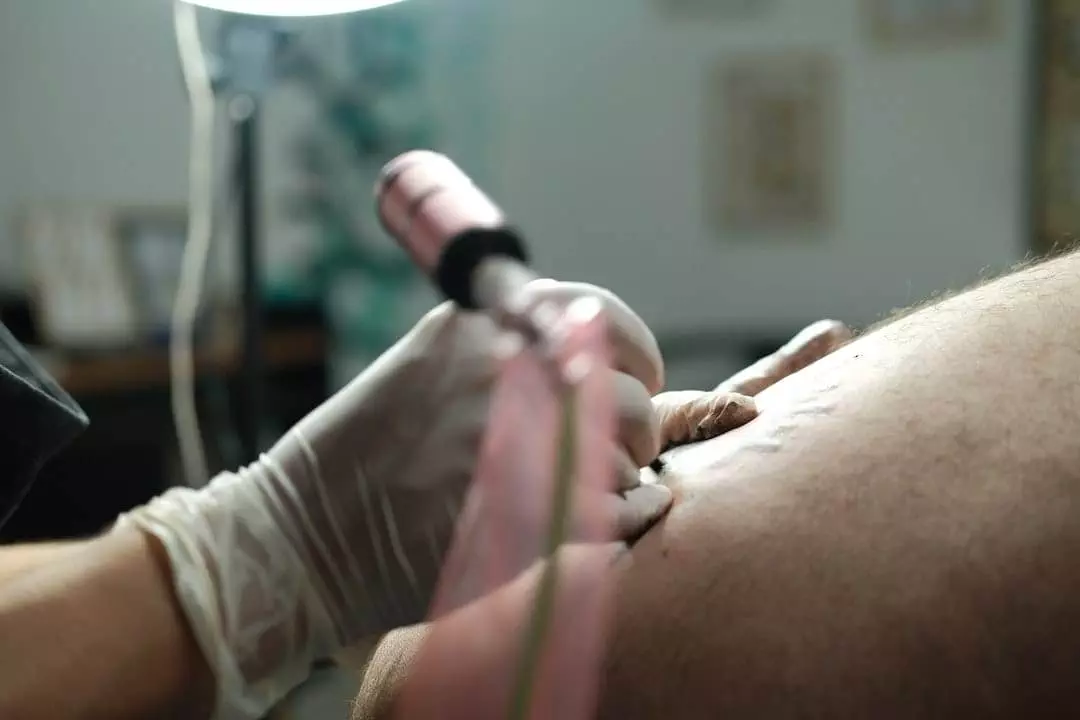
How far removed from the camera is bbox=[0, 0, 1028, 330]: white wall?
2449 mm

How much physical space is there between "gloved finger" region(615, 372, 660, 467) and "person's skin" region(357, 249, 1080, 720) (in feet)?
0.17

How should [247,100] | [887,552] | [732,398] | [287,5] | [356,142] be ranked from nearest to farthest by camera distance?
[887,552] < [732,398] < [287,5] < [247,100] < [356,142]

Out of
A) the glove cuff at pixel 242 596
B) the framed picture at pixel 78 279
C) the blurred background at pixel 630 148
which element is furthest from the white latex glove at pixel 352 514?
the blurred background at pixel 630 148

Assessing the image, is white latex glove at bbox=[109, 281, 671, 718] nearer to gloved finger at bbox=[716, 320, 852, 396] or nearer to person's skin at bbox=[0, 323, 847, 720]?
person's skin at bbox=[0, 323, 847, 720]

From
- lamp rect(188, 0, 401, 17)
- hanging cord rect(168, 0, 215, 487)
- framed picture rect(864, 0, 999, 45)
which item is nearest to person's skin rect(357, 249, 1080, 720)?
lamp rect(188, 0, 401, 17)

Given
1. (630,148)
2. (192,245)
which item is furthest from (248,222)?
(630,148)

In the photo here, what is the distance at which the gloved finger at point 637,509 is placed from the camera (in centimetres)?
55

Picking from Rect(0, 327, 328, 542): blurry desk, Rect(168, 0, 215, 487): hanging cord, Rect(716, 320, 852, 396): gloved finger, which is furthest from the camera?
Rect(0, 327, 328, 542): blurry desk

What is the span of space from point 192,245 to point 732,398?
5.62ft

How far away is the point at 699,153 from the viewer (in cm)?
252

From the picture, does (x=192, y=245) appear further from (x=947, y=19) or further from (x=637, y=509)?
(x=947, y=19)

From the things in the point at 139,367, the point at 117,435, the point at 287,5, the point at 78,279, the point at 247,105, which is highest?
the point at 287,5

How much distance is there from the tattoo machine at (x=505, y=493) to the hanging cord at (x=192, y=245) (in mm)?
1034

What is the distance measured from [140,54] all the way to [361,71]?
0.50m
